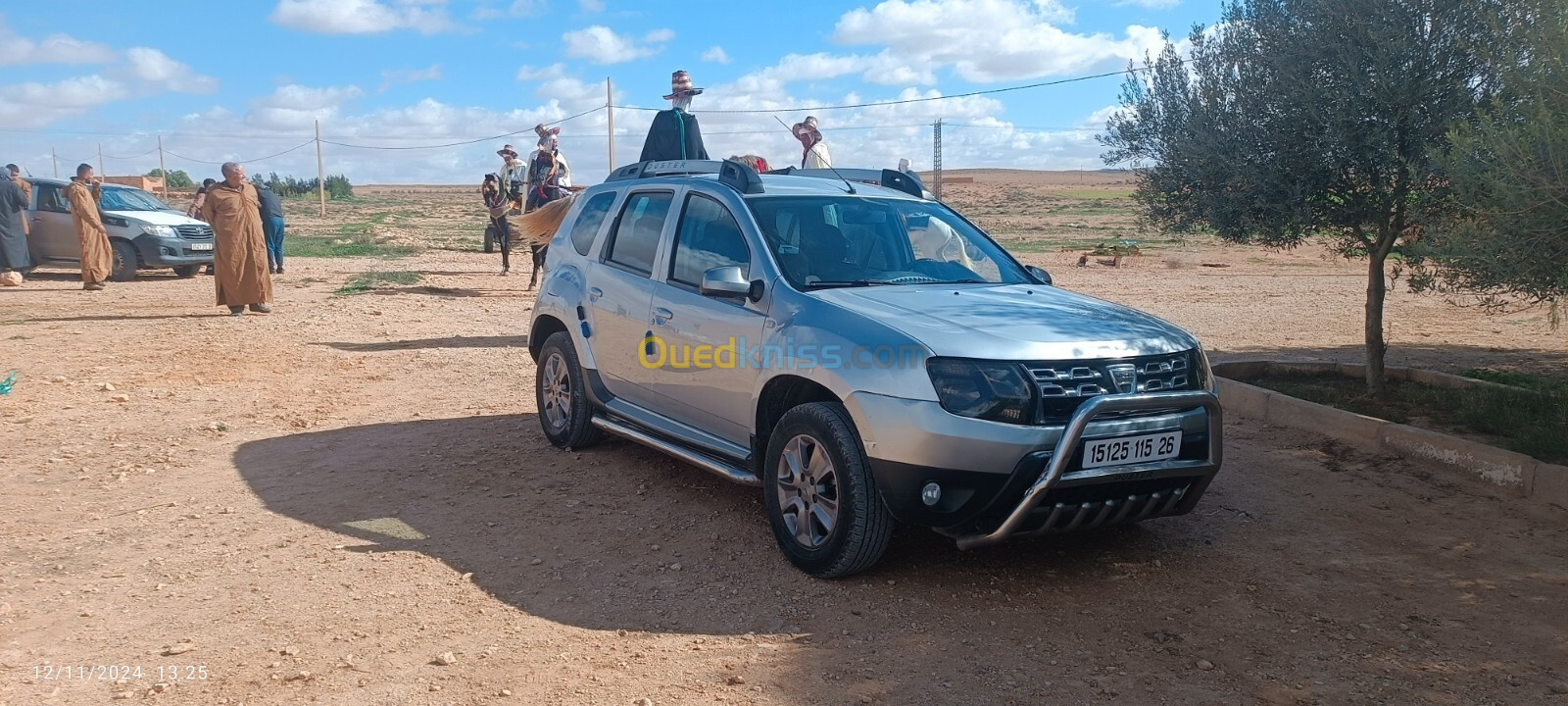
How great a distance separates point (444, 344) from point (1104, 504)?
8.49 m

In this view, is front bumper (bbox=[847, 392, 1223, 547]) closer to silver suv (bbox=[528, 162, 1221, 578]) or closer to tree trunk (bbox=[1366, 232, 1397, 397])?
silver suv (bbox=[528, 162, 1221, 578])

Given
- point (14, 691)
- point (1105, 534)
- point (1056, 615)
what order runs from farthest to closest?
1. point (1105, 534)
2. point (1056, 615)
3. point (14, 691)

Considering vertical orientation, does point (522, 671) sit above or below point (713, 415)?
below

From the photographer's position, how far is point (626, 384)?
6227mm

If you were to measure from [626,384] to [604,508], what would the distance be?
737 mm

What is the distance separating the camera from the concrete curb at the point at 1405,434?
581 centimetres

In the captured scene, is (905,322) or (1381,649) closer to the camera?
(1381,649)

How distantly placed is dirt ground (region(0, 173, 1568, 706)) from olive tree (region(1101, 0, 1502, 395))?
5.10 ft

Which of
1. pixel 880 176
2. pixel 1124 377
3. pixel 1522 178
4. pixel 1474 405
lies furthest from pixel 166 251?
pixel 1522 178

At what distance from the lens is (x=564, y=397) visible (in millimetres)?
6898

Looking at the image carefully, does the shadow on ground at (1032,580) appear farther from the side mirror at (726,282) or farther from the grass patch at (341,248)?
the grass patch at (341,248)

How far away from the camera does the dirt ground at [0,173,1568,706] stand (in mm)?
3803

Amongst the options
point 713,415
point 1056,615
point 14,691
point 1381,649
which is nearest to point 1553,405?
point 1381,649

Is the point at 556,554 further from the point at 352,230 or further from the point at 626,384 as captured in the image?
the point at 352,230
